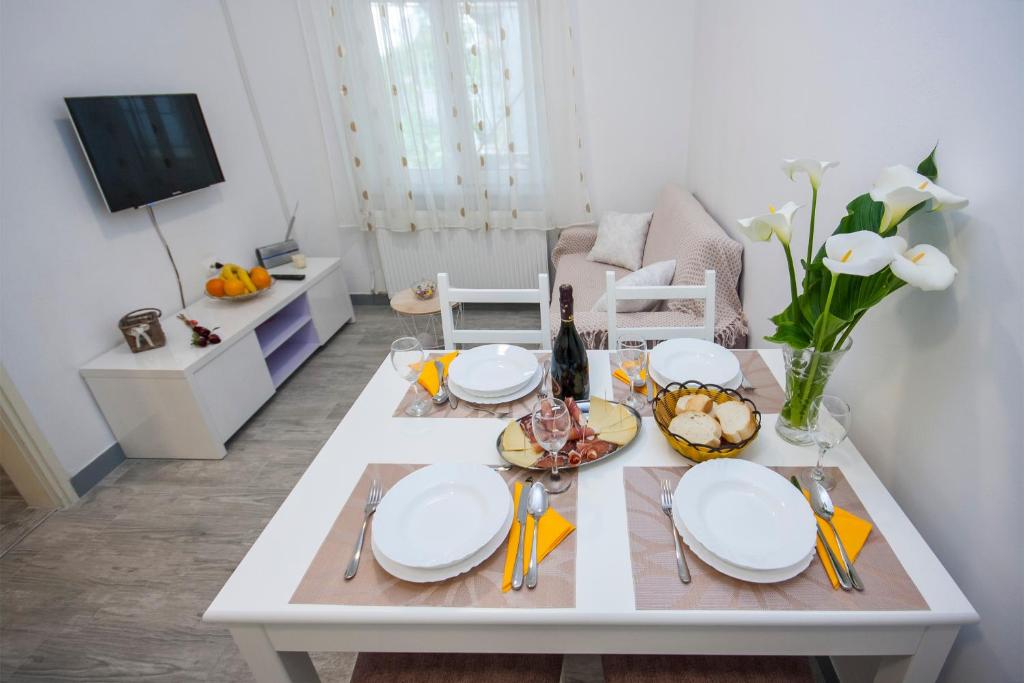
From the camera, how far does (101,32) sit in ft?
7.44

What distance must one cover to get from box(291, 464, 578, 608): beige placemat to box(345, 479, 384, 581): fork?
0.03 feet

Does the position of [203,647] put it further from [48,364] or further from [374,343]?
[374,343]

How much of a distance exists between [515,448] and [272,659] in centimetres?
59

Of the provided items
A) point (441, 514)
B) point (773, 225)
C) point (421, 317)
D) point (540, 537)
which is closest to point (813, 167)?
point (773, 225)

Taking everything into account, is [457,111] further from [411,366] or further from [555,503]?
[555,503]

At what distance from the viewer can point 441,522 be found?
937 millimetres

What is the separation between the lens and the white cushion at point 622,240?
305cm

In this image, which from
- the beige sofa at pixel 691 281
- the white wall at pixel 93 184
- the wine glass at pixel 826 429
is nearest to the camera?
the wine glass at pixel 826 429

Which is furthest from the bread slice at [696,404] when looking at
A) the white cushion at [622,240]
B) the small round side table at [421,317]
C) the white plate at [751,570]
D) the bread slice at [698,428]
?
the white cushion at [622,240]

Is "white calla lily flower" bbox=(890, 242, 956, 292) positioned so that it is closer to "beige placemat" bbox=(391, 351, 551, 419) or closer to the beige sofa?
"beige placemat" bbox=(391, 351, 551, 419)

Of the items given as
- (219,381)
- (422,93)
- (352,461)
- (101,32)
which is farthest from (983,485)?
(101,32)

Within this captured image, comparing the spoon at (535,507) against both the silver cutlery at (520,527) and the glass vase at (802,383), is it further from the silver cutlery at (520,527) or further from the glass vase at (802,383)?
the glass vase at (802,383)

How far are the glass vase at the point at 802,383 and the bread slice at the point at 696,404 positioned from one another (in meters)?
0.16

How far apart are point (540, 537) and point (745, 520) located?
1.22 ft
